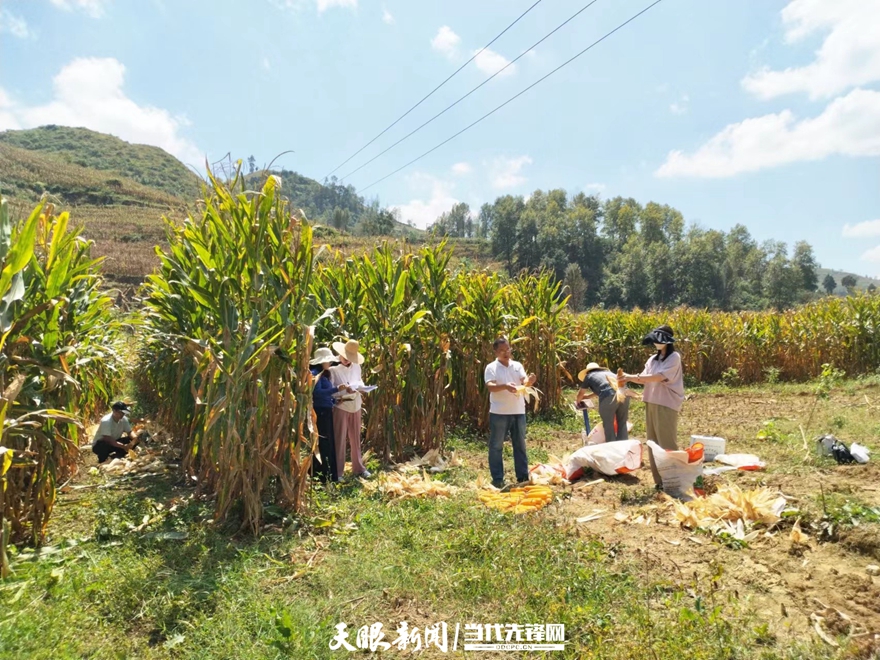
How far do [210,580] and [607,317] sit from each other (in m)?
15.8

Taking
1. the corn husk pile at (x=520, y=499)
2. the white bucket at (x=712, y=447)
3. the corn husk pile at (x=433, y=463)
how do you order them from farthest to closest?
the corn husk pile at (x=433, y=463) → the white bucket at (x=712, y=447) → the corn husk pile at (x=520, y=499)

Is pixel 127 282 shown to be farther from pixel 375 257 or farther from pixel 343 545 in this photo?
pixel 343 545

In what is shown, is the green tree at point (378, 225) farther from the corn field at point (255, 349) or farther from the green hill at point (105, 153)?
the green hill at point (105, 153)

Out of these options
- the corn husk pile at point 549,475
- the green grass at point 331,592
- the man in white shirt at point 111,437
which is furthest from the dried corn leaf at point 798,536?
the man in white shirt at point 111,437

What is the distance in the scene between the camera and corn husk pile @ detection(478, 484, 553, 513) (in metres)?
4.78

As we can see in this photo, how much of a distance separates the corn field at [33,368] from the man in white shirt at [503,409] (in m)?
3.79

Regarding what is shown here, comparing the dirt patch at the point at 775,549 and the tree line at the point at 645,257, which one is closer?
the dirt patch at the point at 775,549

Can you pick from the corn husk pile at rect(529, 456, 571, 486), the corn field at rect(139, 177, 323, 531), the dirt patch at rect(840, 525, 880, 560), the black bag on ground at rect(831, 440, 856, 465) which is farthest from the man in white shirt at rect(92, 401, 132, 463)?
the black bag on ground at rect(831, 440, 856, 465)

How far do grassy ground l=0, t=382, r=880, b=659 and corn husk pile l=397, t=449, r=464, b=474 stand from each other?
1.46 metres

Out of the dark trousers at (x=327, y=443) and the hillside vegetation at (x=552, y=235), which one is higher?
the hillside vegetation at (x=552, y=235)

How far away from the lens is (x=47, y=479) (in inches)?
164

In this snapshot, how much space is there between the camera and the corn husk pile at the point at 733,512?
158 inches

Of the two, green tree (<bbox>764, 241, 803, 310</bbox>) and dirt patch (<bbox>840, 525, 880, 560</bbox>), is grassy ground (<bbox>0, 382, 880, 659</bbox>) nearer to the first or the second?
dirt patch (<bbox>840, 525, 880, 560</bbox>)

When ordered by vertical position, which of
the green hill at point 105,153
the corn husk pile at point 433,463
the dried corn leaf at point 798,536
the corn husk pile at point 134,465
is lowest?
the dried corn leaf at point 798,536
